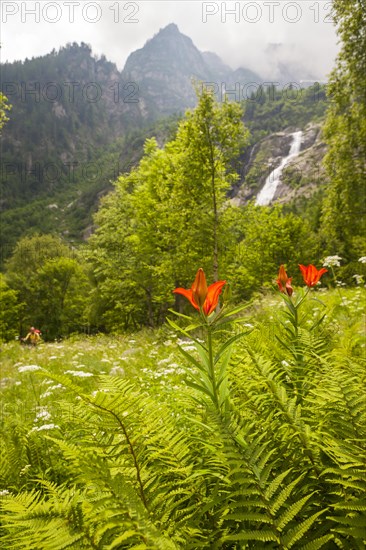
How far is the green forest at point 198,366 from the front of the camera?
3.24 ft

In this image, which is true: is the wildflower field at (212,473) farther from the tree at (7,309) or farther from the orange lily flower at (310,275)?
the tree at (7,309)

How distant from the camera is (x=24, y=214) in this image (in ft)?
511

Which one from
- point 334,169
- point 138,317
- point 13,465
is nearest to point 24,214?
point 138,317

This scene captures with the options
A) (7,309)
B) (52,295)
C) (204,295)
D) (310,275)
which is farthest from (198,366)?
(7,309)

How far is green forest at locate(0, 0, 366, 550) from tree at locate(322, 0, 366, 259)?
0.09 m

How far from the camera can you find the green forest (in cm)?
99

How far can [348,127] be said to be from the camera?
16.9 metres

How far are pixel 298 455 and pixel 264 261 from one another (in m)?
35.0

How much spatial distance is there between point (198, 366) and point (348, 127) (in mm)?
19488

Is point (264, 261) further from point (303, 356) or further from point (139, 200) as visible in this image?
point (303, 356)

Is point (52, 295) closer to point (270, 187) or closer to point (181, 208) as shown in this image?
point (181, 208)

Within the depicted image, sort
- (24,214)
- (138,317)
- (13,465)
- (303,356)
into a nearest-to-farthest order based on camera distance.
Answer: (303,356)
(13,465)
(138,317)
(24,214)

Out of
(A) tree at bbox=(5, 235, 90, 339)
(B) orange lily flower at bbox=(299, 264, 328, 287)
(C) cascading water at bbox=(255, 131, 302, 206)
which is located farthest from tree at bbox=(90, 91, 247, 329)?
(C) cascading water at bbox=(255, 131, 302, 206)

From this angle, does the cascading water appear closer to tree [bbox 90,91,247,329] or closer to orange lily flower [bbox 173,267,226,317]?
tree [bbox 90,91,247,329]
